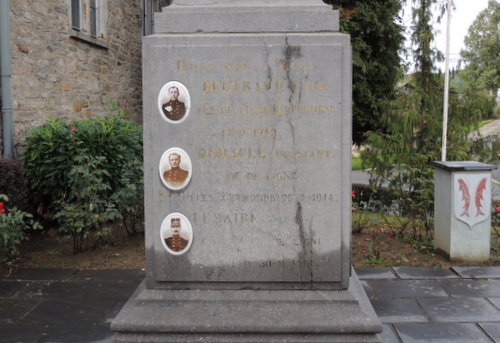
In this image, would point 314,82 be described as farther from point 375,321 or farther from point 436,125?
point 436,125

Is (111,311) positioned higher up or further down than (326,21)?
further down

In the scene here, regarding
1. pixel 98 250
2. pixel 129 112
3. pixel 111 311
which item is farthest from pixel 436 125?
pixel 129 112

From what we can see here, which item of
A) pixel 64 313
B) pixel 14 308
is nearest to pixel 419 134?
pixel 64 313

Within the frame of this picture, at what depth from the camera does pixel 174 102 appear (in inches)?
122

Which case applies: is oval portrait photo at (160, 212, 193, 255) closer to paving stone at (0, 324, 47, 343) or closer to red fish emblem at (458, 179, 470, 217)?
paving stone at (0, 324, 47, 343)

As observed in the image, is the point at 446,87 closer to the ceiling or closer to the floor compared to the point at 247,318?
closer to the ceiling

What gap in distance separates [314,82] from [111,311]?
2359 millimetres

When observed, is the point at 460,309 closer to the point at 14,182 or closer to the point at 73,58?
the point at 14,182

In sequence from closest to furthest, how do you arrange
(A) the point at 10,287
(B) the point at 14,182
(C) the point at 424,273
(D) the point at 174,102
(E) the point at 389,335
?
1. (D) the point at 174,102
2. (E) the point at 389,335
3. (A) the point at 10,287
4. (C) the point at 424,273
5. (B) the point at 14,182

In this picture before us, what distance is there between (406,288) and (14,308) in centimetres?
322

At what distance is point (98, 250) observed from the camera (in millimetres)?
6035

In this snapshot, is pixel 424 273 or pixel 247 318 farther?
pixel 424 273

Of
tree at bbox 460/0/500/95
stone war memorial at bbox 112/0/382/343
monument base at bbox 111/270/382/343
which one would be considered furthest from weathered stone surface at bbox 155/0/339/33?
tree at bbox 460/0/500/95

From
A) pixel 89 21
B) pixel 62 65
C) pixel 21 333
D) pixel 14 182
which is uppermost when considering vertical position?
pixel 89 21
